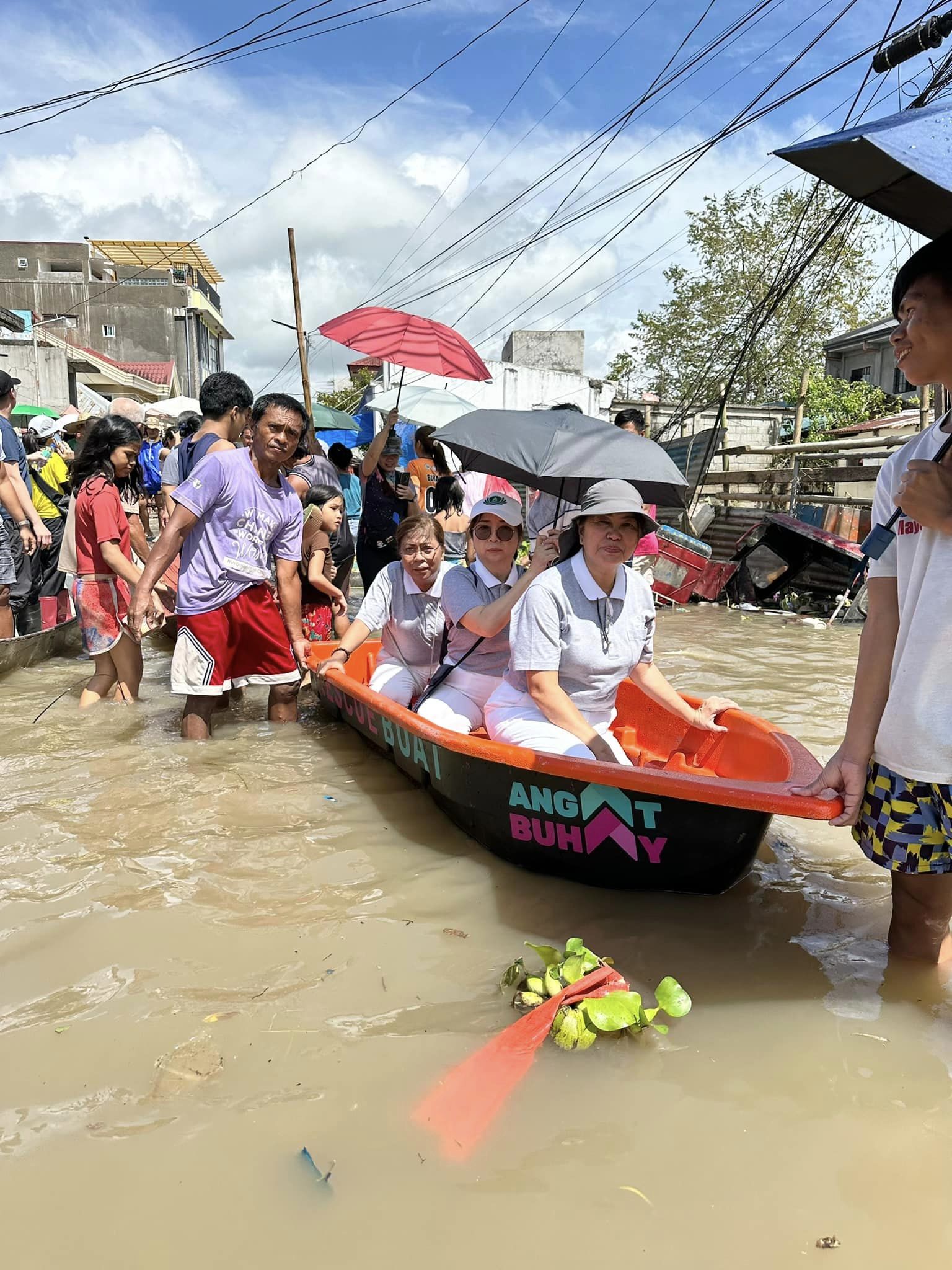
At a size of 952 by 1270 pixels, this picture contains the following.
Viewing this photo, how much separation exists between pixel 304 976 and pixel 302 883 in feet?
2.25

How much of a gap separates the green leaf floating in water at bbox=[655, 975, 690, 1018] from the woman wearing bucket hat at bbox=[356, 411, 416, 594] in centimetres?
587

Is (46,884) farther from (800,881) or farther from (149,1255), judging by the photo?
(800,881)

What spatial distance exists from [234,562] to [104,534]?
1.15m

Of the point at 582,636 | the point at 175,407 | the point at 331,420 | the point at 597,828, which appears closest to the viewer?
the point at 597,828

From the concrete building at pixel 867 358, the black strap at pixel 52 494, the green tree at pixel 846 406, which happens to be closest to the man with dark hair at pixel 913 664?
the black strap at pixel 52 494

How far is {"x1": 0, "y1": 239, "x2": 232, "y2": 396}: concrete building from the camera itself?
146 feet

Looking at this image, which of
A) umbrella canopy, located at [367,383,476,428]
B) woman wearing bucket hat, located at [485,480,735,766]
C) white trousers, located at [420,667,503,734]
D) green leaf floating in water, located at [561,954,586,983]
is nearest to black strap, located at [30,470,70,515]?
umbrella canopy, located at [367,383,476,428]

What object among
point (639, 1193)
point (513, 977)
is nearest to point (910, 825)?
point (639, 1193)

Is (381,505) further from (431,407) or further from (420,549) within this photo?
(431,407)

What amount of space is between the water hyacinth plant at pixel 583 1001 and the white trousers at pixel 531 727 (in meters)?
0.74

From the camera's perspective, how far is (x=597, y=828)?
3.18 metres

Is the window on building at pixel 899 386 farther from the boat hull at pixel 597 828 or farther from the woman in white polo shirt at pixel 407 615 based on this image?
the boat hull at pixel 597 828

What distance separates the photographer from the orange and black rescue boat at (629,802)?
2852mm

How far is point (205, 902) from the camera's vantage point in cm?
329
